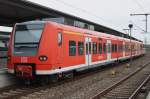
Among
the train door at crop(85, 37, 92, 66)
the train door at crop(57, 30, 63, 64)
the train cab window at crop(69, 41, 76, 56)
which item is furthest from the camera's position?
the train door at crop(85, 37, 92, 66)

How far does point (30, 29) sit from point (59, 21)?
2110 millimetres

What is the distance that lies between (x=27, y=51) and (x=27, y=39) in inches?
21.6

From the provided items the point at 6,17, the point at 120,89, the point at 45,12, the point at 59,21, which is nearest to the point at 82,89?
the point at 120,89

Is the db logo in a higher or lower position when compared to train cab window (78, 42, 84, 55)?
lower

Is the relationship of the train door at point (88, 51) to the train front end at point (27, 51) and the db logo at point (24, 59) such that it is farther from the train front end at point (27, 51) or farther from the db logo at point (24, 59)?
the db logo at point (24, 59)

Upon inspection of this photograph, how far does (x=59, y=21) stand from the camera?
55.5 feet

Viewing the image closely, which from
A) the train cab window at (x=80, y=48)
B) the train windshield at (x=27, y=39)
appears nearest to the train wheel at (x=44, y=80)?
the train windshield at (x=27, y=39)

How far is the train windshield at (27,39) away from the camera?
14.8 metres

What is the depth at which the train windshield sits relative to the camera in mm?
14812

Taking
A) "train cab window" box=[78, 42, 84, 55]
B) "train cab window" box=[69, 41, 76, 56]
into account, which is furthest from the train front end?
"train cab window" box=[78, 42, 84, 55]

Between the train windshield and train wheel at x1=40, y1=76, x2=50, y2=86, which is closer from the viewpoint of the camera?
the train windshield

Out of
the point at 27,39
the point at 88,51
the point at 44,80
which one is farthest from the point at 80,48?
the point at 27,39

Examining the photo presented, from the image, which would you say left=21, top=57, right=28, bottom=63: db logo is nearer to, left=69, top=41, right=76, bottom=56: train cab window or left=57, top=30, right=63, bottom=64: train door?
left=57, top=30, right=63, bottom=64: train door

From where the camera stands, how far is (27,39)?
15.1 metres
